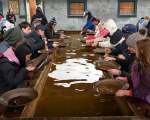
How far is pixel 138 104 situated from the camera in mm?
1586

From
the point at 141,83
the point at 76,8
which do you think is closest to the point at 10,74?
the point at 141,83

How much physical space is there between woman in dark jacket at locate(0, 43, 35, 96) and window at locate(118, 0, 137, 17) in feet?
35.9

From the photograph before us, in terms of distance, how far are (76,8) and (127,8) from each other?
3.80 metres

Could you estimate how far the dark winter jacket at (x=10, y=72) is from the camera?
6.43 ft

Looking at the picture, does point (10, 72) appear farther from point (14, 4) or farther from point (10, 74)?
point (14, 4)

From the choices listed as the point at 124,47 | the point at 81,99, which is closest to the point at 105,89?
the point at 81,99

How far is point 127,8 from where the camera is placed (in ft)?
39.5

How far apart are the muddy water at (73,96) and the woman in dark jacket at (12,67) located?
393 mm

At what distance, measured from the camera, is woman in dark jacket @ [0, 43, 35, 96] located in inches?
77.4

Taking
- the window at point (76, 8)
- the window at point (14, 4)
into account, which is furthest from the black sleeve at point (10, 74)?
the window at point (14, 4)

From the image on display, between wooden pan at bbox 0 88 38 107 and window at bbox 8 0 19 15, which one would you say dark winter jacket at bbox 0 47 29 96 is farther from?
window at bbox 8 0 19 15

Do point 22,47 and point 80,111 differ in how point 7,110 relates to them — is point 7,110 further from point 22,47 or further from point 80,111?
point 22,47

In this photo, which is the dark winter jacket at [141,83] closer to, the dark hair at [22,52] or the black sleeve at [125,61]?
the black sleeve at [125,61]

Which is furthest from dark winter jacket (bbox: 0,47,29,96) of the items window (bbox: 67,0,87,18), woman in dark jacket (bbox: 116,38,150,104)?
window (bbox: 67,0,87,18)
